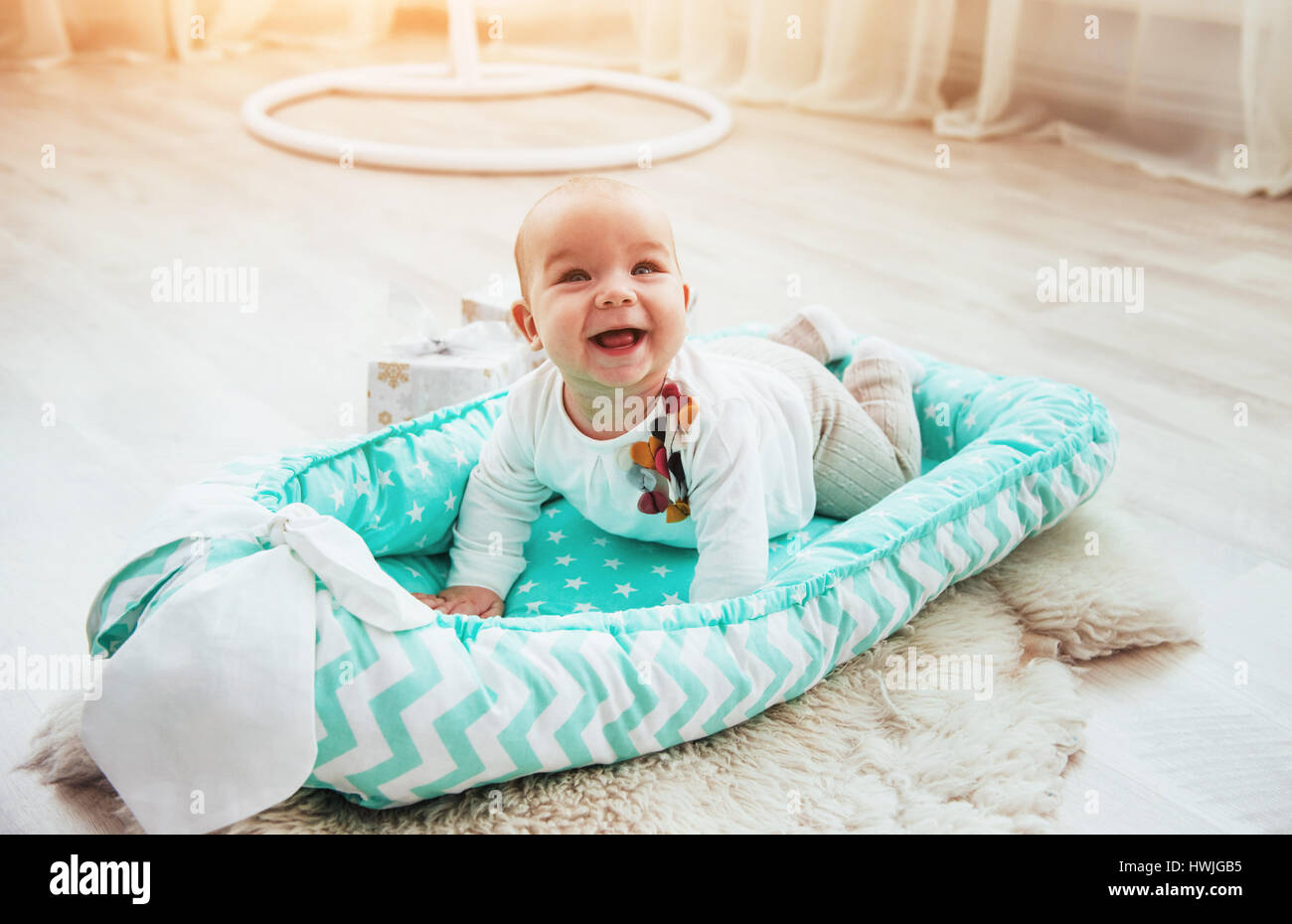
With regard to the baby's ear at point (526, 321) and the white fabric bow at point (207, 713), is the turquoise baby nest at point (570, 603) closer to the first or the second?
the white fabric bow at point (207, 713)

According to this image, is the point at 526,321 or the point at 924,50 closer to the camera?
the point at 526,321

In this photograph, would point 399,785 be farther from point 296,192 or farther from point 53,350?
point 296,192

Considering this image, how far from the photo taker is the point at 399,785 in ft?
3.22

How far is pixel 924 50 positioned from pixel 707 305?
150 centimetres

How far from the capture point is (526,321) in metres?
1.27

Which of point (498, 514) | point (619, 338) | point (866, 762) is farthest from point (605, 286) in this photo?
point (866, 762)

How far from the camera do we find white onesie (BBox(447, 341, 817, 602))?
118 centimetres

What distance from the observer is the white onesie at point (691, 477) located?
3.87ft

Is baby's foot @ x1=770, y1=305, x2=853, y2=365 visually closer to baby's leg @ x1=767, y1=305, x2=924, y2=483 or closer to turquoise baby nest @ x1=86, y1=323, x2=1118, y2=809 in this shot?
baby's leg @ x1=767, y1=305, x2=924, y2=483

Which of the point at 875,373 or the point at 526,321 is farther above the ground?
the point at 526,321

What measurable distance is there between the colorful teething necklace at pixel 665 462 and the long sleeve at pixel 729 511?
24 millimetres

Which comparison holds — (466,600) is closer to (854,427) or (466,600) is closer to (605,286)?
(605,286)

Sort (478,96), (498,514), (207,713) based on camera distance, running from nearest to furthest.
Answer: (207,713), (498,514), (478,96)
